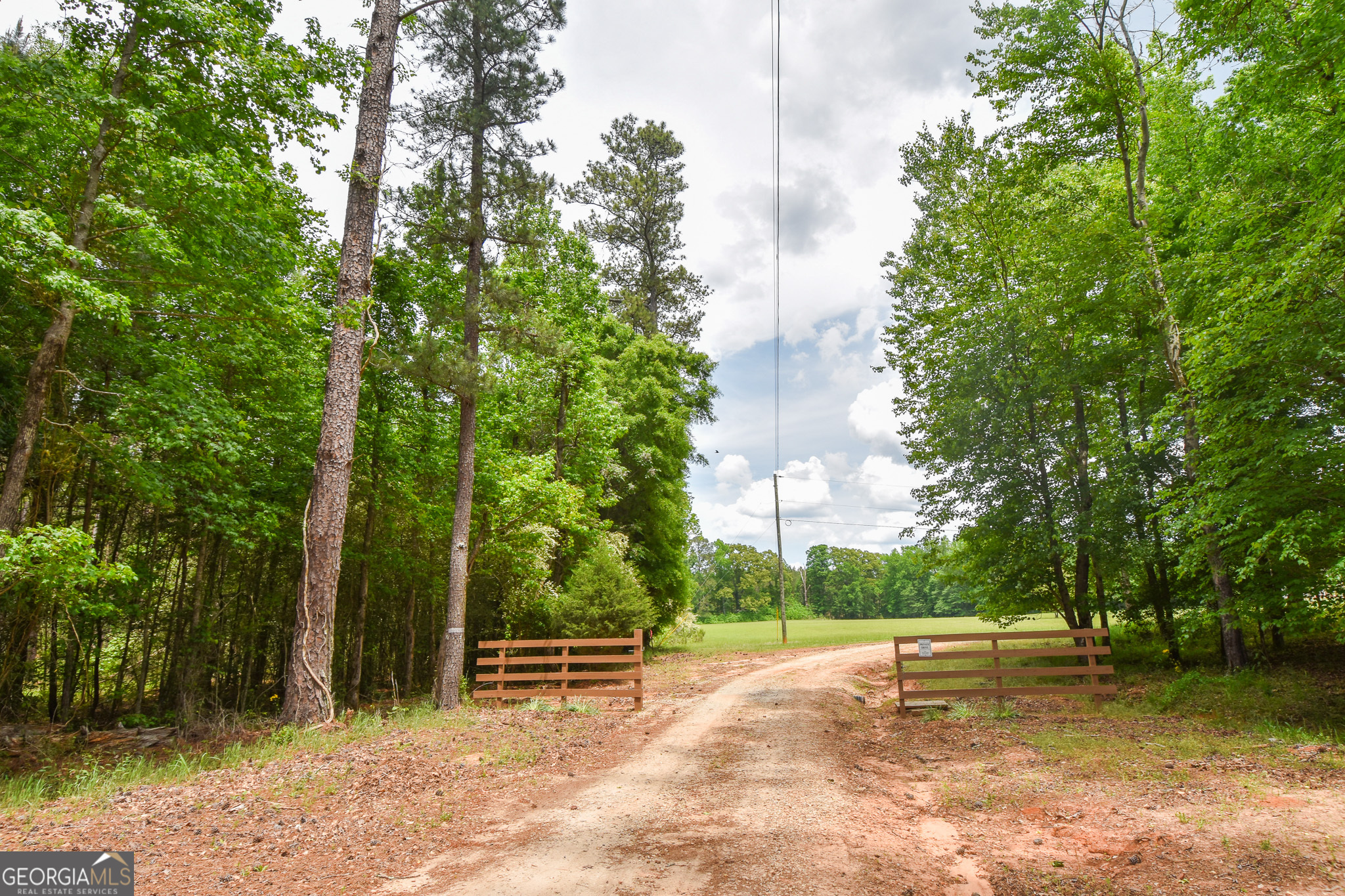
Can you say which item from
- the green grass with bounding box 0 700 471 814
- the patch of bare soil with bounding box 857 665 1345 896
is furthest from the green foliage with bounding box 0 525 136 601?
the patch of bare soil with bounding box 857 665 1345 896

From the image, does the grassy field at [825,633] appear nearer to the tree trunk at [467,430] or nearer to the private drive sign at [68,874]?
the tree trunk at [467,430]

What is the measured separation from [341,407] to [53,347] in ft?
10.9

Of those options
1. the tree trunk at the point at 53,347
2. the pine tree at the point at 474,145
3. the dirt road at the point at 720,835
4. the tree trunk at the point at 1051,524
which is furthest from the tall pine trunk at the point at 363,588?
the tree trunk at the point at 1051,524

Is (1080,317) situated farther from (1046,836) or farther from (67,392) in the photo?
(67,392)

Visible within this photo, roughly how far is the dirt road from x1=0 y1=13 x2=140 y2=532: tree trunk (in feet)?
23.4

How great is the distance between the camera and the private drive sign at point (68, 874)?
3770 millimetres

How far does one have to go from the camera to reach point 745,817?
16.9 ft

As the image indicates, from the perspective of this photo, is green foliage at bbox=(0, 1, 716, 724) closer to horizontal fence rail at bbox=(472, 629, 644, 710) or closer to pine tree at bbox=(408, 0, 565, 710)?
pine tree at bbox=(408, 0, 565, 710)

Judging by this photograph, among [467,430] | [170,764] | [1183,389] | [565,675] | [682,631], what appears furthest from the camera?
[682,631]

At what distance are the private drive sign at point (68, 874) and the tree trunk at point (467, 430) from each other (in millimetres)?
6965

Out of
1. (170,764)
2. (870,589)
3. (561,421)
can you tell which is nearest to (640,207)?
(561,421)

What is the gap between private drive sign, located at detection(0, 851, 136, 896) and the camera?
148 inches

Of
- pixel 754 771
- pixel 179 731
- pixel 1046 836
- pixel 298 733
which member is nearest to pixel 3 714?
pixel 179 731

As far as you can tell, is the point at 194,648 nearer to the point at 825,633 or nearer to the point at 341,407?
the point at 341,407
